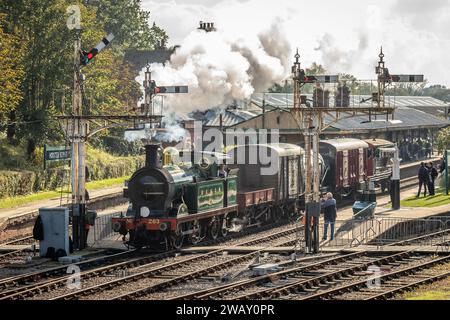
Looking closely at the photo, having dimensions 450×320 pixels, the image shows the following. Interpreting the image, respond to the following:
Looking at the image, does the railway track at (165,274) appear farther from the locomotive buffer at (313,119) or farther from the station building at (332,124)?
the station building at (332,124)

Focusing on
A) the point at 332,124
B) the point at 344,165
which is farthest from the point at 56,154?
the point at 332,124

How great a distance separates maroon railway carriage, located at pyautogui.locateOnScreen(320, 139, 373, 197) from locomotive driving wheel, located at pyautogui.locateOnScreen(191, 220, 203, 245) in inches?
437

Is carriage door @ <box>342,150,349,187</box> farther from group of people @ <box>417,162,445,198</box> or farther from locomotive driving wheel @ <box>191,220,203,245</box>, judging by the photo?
locomotive driving wheel @ <box>191,220,203,245</box>

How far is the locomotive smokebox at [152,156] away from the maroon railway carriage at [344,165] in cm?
1346

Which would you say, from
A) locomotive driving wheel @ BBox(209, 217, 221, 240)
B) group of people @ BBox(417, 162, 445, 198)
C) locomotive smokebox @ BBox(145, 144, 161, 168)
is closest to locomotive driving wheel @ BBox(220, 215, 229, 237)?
locomotive driving wheel @ BBox(209, 217, 221, 240)

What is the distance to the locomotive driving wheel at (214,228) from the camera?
108 feet

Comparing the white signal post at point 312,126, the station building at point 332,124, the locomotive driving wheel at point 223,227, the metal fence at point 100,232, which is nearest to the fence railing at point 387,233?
the white signal post at point 312,126

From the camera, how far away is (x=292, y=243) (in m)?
32.3

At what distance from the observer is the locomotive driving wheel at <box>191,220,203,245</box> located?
31.4 m

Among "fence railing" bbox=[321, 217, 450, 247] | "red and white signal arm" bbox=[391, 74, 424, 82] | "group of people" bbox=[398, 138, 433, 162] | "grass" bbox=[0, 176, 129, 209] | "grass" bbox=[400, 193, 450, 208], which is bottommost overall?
"fence railing" bbox=[321, 217, 450, 247]

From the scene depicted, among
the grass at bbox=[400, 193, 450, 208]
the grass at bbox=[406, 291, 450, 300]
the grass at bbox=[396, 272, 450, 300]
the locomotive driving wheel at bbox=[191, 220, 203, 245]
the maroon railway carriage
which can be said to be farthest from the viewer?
the maroon railway carriage
